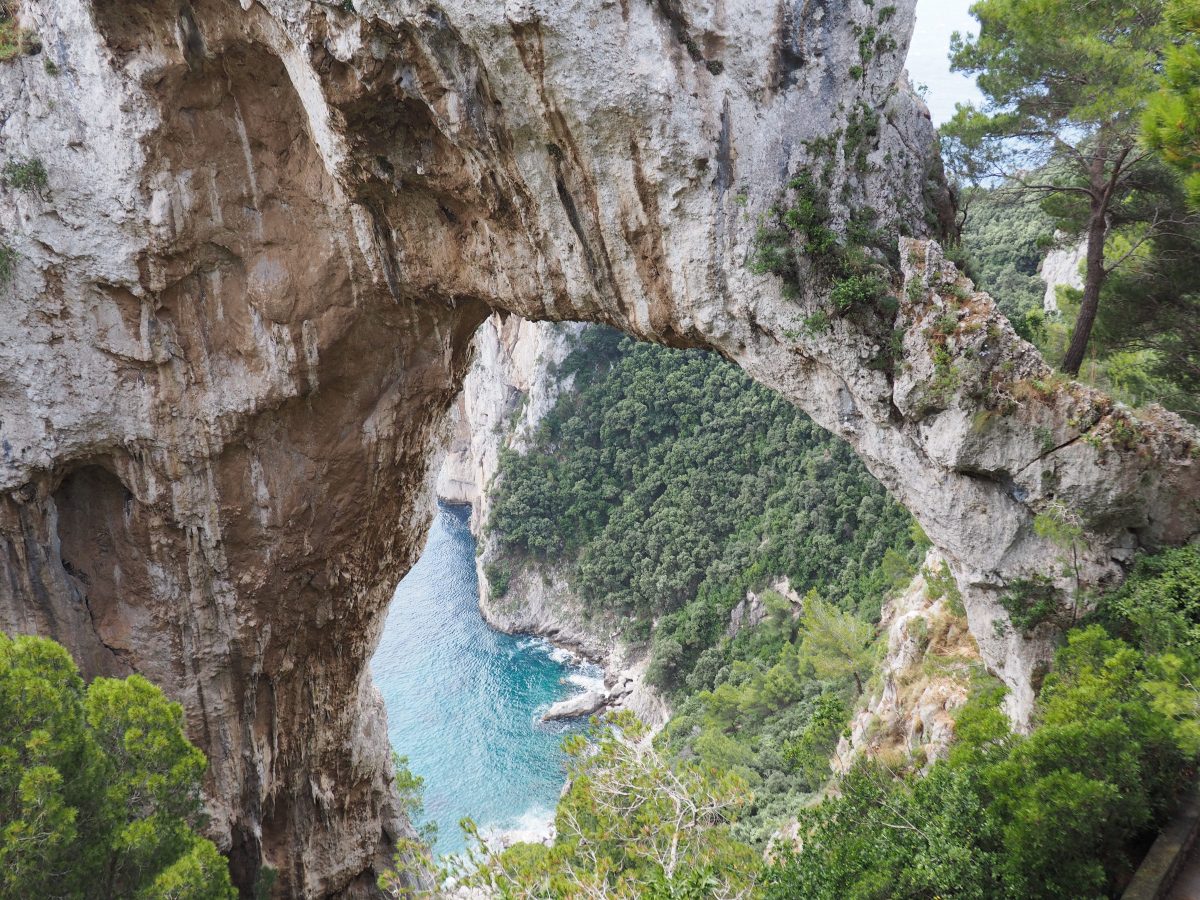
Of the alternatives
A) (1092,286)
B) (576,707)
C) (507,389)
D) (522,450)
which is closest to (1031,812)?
(1092,286)

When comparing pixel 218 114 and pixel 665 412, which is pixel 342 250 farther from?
pixel 665 412

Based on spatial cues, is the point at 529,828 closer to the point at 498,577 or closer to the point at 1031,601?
the point at 498,577

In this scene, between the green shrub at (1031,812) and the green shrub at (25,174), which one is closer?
the green shrub at (1031,812)

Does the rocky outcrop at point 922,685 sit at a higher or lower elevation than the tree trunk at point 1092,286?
lower

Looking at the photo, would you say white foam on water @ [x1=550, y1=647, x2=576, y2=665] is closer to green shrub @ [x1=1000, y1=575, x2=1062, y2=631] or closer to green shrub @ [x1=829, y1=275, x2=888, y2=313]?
green shrub @ [x1=1000, y1=575, x2=1062, y2=631]

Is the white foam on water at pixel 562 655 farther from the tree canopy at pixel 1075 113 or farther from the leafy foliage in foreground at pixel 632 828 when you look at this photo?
the tree canopy at pixel 1075 113

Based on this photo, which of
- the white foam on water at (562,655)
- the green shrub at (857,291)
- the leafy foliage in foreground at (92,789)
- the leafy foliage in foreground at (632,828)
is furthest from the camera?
the white foam on water at (562,655)

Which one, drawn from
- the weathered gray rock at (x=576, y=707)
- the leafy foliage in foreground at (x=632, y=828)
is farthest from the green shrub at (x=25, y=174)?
the weathered gray rock at (x=576, y=707)

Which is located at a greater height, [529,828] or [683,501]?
[683,501]
